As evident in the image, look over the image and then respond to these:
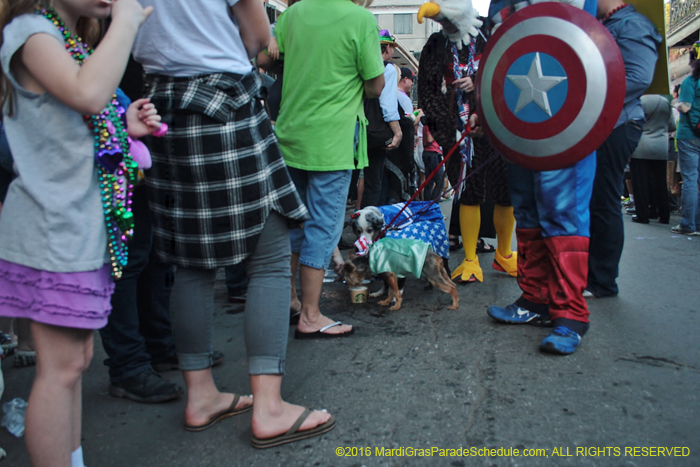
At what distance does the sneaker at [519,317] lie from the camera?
2832 mm

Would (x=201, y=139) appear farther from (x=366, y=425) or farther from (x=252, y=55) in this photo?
(x=366, y=425)

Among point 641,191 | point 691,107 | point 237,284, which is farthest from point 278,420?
point 641,191

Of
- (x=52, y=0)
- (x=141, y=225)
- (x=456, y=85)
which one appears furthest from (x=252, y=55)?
(x=456, y=85)

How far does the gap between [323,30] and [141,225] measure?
4.09ft

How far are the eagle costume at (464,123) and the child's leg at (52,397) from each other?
9.23ft

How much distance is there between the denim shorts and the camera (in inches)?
104

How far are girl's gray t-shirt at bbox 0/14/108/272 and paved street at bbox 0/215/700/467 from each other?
743 millimetres

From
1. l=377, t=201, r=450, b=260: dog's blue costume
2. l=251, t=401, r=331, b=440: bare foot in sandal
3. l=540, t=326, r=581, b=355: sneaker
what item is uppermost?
l=377, t=201, r=450, b=260: dog's blue costume

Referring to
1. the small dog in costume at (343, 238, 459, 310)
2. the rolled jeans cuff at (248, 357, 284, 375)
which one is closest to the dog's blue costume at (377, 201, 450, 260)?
the small dog in costume at (343, 238, 459, 310)

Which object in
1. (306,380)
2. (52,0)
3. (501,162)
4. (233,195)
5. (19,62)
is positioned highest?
(52,0)

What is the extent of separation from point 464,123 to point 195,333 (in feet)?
8.53

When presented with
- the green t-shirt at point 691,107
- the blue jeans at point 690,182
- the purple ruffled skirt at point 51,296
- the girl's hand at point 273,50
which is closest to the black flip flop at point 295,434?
the purple ruffled skirt at point 51,296

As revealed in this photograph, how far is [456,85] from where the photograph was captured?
355 centimetres

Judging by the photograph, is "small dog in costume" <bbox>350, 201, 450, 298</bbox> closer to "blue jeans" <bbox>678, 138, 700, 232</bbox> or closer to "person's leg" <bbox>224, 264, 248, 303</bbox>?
"person's leg" <bbox>224, 264, 248, 303</bbox>
